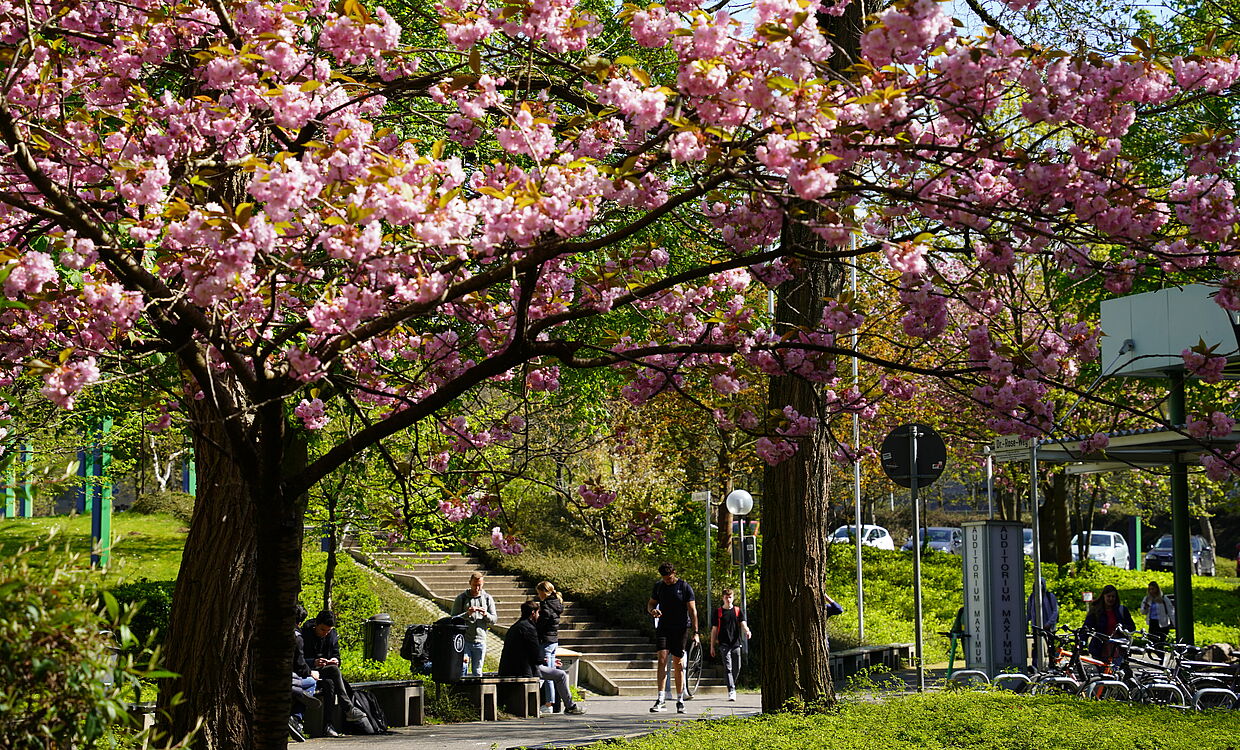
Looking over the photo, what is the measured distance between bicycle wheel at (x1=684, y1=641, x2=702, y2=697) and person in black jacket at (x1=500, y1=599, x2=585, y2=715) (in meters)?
2.81

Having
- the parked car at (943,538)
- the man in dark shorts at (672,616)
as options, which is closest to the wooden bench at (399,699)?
the man in dark shorts at (672,616)

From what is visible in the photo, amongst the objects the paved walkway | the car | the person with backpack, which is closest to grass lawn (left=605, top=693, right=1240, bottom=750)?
the paved walkway

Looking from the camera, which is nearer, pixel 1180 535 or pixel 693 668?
pixel 1180 535

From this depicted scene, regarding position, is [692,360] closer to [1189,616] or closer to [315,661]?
[315,661]

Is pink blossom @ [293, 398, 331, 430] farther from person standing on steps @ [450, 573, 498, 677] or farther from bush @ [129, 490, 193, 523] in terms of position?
bush @ [129, 490, 193, 523]

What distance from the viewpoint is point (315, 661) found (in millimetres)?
13523

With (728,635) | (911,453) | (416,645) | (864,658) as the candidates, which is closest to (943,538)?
(864,658)

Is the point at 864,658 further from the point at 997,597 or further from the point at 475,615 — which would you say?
the point at 475,615

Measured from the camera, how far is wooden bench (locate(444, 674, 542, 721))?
15758 millimetres

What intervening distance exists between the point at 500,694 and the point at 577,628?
7139mm

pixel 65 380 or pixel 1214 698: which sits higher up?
pixel 65 380

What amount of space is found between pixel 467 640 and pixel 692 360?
35.6ft

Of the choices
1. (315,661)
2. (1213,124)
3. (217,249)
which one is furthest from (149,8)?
(1213,124)

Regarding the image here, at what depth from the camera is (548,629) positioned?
16.9 m
